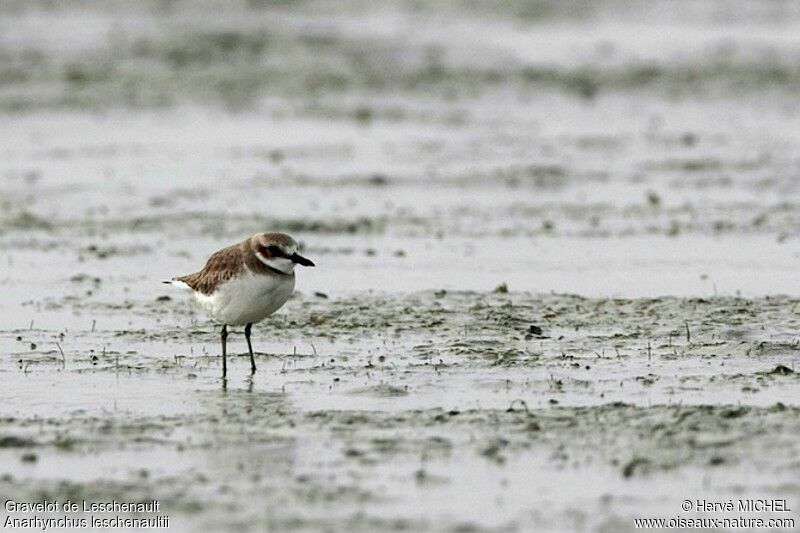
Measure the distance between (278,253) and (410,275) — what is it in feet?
13.8

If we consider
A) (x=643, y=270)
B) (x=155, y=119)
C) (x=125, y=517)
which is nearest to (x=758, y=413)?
(x=125, y=517)

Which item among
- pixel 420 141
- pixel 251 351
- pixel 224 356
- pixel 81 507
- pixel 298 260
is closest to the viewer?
pixel 81 507

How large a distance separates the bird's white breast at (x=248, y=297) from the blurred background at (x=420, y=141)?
3254 millimetres

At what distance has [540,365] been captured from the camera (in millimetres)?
12211

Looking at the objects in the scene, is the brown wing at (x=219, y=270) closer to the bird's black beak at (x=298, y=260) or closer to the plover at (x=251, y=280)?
the plover at (x=251, y=280)

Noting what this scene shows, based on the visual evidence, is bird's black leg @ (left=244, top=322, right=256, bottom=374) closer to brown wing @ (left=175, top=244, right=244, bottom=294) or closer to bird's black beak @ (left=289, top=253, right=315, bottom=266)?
brown wing @ (left=175, top=244, right=244, bottom=294)

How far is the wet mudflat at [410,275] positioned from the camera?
30.8 ft

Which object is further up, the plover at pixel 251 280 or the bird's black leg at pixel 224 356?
the plover at pixel 251 280

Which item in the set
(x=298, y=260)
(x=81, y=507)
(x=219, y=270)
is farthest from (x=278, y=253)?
(x=81, y=507)

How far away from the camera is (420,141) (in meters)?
24.8

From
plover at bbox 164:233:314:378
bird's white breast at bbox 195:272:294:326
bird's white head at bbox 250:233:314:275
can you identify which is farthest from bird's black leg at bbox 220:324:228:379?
bird's white head at bbox 250:233:314:275

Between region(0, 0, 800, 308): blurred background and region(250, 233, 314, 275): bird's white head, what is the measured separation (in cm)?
352

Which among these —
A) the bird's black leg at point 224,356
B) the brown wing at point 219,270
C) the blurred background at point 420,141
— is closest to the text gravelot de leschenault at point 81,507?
the bird's black leg at point 224,356

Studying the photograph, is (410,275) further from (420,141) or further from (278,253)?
(420,141)
